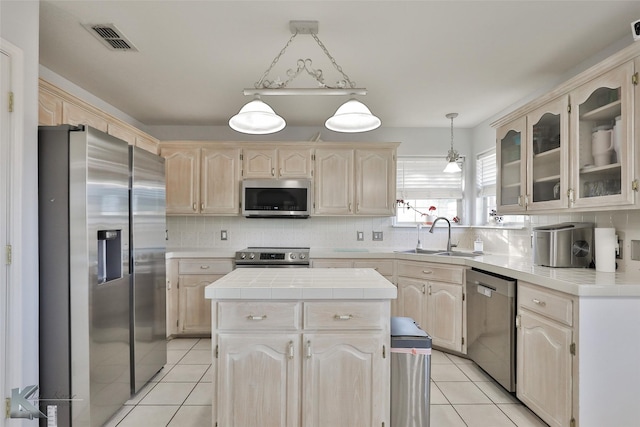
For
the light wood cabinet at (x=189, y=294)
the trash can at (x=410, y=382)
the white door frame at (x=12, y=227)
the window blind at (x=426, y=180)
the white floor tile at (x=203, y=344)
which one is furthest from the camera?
the window blind at (x=426, y=180)

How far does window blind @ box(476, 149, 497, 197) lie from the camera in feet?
12.6

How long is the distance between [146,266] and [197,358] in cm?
113

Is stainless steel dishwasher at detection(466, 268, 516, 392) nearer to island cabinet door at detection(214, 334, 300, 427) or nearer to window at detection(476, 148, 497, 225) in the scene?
window at detection(476, 148, 497, 225)

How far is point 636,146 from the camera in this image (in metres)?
1.80

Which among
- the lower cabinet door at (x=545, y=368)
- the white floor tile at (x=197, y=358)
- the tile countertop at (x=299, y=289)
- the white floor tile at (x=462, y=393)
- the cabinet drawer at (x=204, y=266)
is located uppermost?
the tile countertop at (x=299, y=289)

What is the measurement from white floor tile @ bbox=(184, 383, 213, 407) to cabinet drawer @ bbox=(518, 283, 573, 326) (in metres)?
2.15

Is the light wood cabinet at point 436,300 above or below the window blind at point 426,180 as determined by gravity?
below

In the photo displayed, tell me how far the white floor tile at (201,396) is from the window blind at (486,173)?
3.40 metres

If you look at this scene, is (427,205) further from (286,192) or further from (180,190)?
(180,190)

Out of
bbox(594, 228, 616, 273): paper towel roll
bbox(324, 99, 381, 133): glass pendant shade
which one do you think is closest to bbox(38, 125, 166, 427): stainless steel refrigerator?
bbox(324, 99, 381, 133): glass pendant shade

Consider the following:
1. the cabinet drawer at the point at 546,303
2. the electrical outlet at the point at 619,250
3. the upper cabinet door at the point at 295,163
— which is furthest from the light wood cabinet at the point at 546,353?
the upper cabinet door at the point at 295,163

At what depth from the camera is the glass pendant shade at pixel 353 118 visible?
181 cm

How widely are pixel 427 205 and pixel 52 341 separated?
388cm

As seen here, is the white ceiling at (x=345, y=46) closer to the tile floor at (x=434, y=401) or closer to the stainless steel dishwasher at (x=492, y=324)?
the stainless steel dishwasher at (x=492, y=324)
